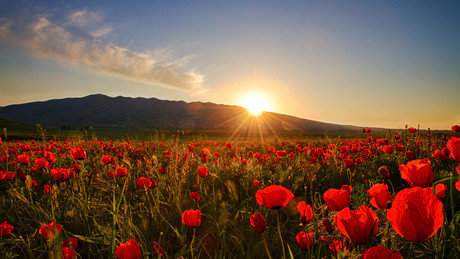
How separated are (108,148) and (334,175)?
469 centimetres

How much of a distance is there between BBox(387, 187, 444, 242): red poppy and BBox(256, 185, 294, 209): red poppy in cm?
47

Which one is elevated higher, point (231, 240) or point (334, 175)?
point (334, 175)

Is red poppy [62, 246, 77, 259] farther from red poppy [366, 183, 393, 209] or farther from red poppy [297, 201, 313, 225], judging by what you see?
red poppy [366, 183, 393, 209]

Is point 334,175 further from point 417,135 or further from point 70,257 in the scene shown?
point 70,257

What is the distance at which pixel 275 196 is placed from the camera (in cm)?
120

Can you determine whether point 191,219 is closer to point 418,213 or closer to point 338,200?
point 338,200

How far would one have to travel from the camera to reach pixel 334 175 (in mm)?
3225

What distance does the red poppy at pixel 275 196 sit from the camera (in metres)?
1.18

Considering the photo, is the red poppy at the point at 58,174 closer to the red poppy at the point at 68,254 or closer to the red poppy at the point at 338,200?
the red poppy at the point at 68,254

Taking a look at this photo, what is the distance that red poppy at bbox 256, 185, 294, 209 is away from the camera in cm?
118

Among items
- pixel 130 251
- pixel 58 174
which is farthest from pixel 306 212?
pixel 58 174

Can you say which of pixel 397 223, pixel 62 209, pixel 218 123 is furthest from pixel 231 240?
pixel 218 123

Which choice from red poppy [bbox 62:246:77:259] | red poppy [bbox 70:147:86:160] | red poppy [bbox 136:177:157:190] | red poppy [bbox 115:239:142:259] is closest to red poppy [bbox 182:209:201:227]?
red poppy [bbox 115:239:142:259]

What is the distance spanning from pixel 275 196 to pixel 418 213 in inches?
23.1
